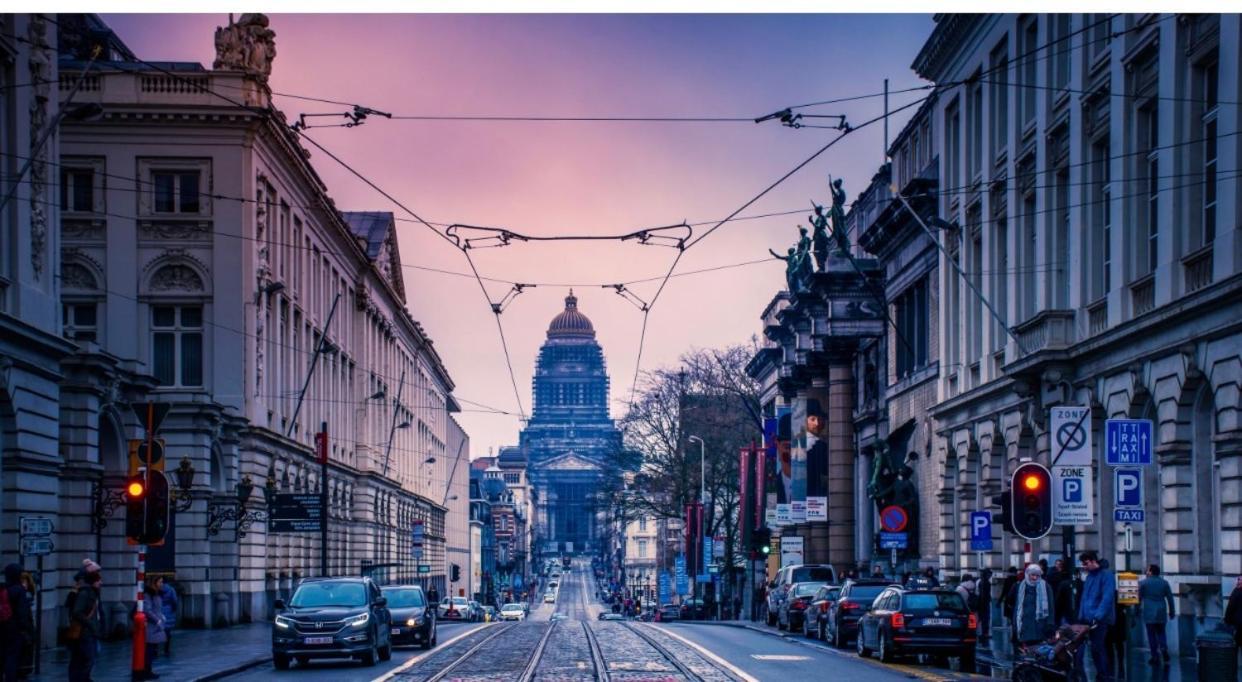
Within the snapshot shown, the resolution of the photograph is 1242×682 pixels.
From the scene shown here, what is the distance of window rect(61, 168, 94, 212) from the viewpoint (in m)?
53.7

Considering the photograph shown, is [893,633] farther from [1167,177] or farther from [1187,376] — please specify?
[1167,177]

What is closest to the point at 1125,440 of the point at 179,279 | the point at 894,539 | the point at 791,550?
the point at 894,539

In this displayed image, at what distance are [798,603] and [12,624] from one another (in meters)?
31.4

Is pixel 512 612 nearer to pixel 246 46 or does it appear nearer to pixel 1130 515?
pixel 246 46

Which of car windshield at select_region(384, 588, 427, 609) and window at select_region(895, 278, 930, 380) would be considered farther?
window at select_region(895, 278, 930, 380)

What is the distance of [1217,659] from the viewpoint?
2097cm

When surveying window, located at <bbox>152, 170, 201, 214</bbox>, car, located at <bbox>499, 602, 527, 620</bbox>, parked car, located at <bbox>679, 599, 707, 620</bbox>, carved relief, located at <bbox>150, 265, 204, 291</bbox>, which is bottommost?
car, located at <bbox>499, 602, 527, 620</bbox>

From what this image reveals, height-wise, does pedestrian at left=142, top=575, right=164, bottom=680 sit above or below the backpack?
below

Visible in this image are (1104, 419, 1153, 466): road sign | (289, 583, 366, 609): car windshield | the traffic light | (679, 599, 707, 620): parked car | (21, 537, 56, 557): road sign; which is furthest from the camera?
(679, 599, 707, 620): parked car

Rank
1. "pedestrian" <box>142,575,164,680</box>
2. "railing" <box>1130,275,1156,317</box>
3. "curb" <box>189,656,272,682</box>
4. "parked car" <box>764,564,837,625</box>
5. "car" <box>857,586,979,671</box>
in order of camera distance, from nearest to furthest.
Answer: "curb" <box>189,656,272,682</box>
"pedestrian" <box>142,575,164,680</box>
"railing" <box>1130,275,1156,317</box>
"car" <box>857,586,979,671</box>
"parked car" <box>764,564,837,625</box>

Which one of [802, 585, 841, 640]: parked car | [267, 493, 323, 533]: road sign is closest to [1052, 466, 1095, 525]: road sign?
[802, 585, 841, 640]: parked car

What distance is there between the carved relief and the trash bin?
38.4 metres

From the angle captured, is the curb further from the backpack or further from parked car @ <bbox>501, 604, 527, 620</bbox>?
parked car @ <bbox>501, 604, 527, 620</bbox>

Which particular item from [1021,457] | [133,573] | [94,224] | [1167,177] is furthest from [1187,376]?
[94,224]
